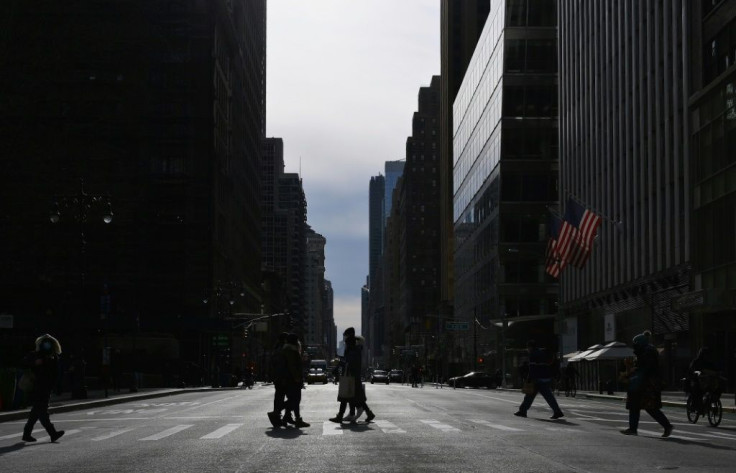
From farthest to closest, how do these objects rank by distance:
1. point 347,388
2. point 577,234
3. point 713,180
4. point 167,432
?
point 577,234 < point 713,180 < point 347,388 < point 167,432

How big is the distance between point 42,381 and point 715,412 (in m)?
14.6

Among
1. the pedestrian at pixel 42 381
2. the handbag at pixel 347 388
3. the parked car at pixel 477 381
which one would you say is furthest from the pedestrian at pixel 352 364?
the parked car at pixel 477 381

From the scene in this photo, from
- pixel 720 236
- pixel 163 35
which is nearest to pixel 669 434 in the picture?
pixel 720 236

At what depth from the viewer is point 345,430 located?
2155 cm

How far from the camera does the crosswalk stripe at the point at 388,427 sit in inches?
838

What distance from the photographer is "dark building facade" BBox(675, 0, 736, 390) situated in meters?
47.1

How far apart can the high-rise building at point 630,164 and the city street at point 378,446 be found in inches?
1119

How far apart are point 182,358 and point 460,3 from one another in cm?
11489

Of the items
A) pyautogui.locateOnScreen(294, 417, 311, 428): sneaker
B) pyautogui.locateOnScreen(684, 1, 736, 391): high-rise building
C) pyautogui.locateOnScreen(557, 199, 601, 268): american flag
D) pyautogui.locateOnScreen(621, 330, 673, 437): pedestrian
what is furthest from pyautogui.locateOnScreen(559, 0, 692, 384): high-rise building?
pyautogui.locateOnScreen(294, 417, 311, 428): sneaker

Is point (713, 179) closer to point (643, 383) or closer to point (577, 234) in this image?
point (577, 234)

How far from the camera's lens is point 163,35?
10025cm

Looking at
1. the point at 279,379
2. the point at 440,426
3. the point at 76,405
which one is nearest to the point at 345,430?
the point at 279,379

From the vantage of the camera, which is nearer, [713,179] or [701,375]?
[701,375]

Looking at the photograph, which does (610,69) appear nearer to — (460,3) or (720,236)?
(720,236)
